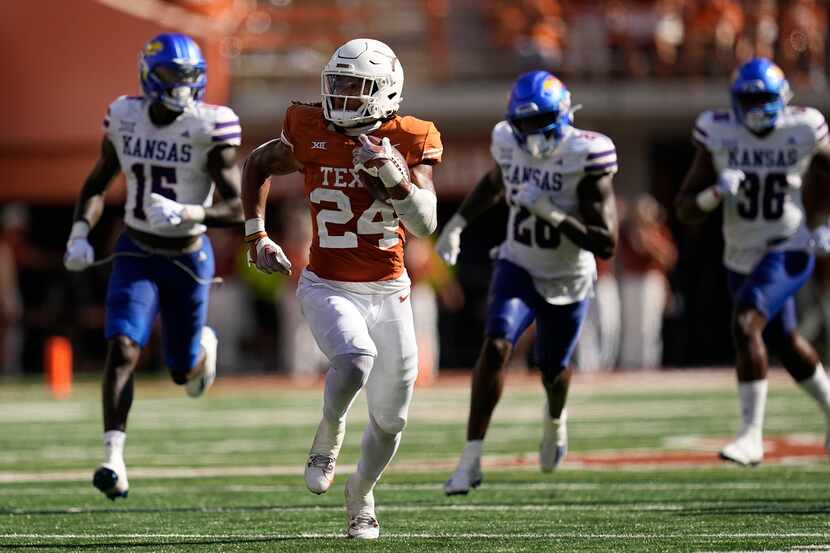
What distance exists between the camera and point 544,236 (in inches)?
275

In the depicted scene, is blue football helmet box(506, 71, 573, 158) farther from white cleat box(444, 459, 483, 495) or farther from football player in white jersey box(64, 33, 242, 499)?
white cleat box(444, 459, 483, 495)

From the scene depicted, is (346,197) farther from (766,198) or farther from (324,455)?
(766,198)

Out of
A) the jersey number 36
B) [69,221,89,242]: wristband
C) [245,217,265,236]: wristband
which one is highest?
[245,217,265,236]: wristband

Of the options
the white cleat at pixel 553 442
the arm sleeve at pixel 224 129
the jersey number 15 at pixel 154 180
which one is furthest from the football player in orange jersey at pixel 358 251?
the white cleat at pixel 553 442

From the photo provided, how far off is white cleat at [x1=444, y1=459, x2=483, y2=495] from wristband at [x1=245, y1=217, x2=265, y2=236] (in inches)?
58.5

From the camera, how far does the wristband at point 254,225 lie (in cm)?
549

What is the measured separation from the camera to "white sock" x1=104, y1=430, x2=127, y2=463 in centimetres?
615

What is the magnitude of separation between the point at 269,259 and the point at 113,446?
52.2 inches

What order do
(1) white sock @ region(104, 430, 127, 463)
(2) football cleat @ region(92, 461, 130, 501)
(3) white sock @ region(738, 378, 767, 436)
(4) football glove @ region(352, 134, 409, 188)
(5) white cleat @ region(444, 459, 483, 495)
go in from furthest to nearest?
(3) white sock @ region(738, 378, 767, 436), (5) white cleat @ region(444, 459, 483, 495), (1) white sock @ region(104, 430, 127, 463), (2) football cleat @ region(92, 461, 130, 501), (4) football glove @ region(352, 134, 409, 188)

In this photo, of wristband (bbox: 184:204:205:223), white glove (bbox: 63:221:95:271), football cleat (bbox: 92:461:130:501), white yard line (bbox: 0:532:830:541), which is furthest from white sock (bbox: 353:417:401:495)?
white glove (bbox: 63:221:95:271)

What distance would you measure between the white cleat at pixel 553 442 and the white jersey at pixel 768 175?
114 cm

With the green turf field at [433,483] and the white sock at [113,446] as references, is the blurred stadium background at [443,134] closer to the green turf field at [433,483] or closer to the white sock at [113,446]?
the green turf field at [433,483]

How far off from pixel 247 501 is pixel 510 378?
29.6ft

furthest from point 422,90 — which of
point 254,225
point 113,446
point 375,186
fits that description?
point 375,186
